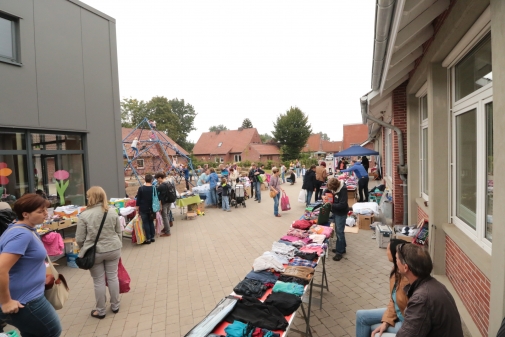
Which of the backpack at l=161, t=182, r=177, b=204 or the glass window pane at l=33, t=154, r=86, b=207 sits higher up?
the glass window pane at l=33, t=154, r=86, b=207

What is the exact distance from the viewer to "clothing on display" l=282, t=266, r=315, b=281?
10.5 feet

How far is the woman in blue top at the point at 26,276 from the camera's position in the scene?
2.24 meters

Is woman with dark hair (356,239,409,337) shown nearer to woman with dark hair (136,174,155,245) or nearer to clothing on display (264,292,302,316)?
clothing on display (264,292,302,316)

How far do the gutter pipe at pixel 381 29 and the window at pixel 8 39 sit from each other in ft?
26.4

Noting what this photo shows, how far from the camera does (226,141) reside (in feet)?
164

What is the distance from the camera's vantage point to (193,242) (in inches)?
300

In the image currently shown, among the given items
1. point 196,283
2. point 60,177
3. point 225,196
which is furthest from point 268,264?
point 225,196

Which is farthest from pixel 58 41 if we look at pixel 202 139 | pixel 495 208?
pixel 202 139

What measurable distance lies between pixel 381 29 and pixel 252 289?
3156 mm

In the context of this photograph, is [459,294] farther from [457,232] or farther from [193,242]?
[193,242]

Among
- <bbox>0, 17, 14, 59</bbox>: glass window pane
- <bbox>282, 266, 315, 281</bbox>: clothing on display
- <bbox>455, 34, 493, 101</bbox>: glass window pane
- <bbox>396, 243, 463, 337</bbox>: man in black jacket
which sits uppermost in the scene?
<bbox>0, 17, 14, 59</bbox>: glass window pane

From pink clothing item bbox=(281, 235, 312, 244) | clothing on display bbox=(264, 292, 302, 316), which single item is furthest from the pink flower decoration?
clothing on display bbox=(264, 292, 302, 316)

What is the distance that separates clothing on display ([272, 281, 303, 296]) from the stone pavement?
2.95 feet

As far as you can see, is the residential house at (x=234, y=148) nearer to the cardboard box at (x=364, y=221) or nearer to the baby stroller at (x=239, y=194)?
the baby stroller at (x=239, y=194)
